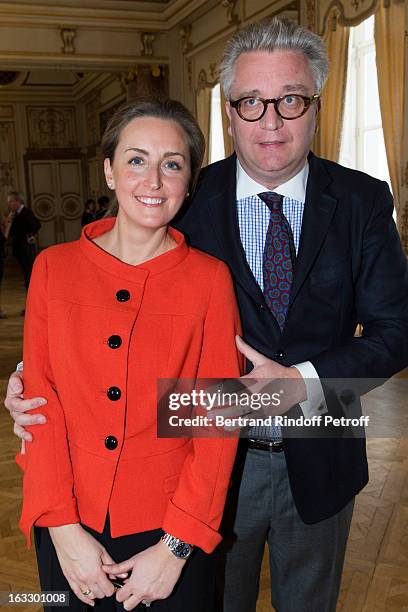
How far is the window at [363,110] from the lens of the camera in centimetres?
658

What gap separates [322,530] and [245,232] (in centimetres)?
84

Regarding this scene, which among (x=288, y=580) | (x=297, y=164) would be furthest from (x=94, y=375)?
(x=288, y=580)

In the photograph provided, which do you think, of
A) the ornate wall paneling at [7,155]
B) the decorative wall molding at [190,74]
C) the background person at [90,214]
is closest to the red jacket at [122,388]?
the decorative wall molding at [190,74]

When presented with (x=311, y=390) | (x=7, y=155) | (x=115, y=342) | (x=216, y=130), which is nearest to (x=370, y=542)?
(x=311, y=390)

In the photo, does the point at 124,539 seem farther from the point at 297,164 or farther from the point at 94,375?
the point at 297,164

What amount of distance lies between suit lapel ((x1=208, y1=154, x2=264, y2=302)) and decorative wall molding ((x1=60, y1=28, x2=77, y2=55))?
30.2 feet

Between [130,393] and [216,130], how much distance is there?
353 inches

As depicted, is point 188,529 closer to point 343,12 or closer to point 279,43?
point 279,43

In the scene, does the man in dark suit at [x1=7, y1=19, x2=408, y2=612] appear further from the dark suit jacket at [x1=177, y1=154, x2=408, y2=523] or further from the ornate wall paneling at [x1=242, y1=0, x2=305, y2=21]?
the ornate wall paneling at [x1=242, y1=0, x2=305, y2=21]

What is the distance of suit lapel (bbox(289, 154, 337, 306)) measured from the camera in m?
1.55

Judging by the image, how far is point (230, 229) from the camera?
1612 mm

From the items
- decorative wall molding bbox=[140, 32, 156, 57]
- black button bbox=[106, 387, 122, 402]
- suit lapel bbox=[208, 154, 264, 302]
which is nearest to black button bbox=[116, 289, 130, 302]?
black button bbox=[106, 387, 122, 402]

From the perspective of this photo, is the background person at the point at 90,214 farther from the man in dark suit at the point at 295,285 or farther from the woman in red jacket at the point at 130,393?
the woman in red jacket at the point at 130,393

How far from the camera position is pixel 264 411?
Result: 1489mm
